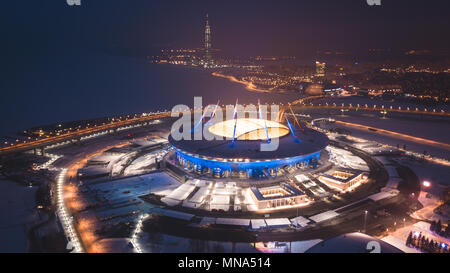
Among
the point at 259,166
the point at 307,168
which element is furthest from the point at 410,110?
the point at 259,166

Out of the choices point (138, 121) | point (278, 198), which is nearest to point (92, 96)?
point (138, 121)

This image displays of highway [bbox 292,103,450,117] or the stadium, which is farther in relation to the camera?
highway [bbox 292,103,450,117]

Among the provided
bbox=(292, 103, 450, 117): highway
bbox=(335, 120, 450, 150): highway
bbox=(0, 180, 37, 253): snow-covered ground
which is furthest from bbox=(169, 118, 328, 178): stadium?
bbox=(292, 103, 450, 117): highway

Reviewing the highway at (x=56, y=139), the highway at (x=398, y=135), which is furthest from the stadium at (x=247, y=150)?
the highway at (x=398, y=135)

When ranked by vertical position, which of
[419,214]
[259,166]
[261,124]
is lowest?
[419,214]

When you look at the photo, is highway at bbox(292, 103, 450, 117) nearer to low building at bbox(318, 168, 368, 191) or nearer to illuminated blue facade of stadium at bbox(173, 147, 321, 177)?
low building at bbox(318, 168, 368, 191)

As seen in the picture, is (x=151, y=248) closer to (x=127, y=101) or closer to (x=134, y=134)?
(x=134, y=134)

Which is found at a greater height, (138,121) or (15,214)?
(138,121)

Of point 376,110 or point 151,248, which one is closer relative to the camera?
point 151,248

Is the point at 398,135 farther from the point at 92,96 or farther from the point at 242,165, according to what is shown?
the point at 92,96
